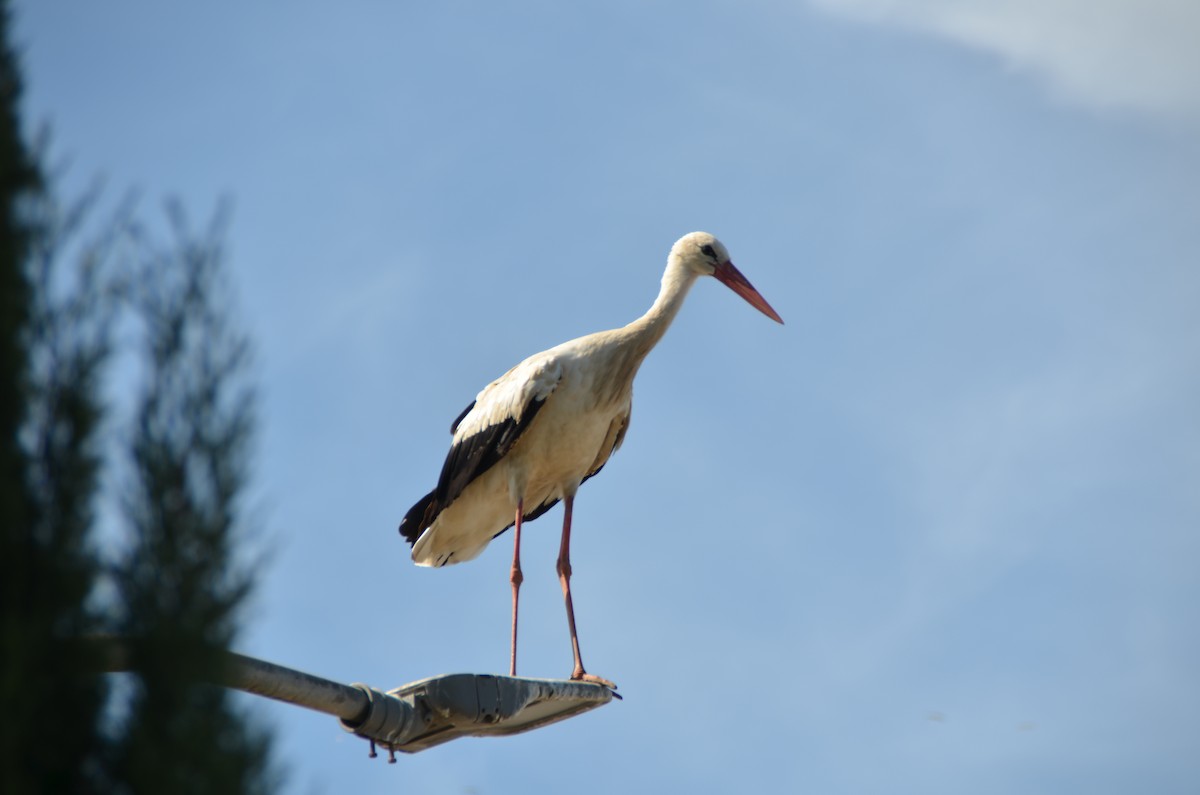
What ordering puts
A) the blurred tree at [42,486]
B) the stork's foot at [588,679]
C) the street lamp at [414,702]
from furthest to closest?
1. the stork's foot at [588,679]
2. the street lamp at [414,702]
3. the blurred tree at [42,486]

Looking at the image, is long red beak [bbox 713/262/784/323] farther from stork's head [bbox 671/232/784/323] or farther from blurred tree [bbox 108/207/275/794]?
blurred tree [bbox 108/207/275/794]

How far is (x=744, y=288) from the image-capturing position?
1314cm

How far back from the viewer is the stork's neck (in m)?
12.2

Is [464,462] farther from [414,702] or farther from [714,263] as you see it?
[414,702]

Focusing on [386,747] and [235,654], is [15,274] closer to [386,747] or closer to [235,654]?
[235,654]

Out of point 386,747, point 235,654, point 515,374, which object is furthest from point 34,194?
point 515,374

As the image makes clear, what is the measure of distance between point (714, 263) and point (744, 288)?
360 millimetres

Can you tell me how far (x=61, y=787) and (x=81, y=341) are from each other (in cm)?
129

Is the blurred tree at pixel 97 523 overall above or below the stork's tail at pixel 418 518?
below

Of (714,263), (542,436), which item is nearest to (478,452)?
(542,436)

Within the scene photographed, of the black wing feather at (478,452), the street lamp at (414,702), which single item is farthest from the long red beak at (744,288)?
the street lamp at (414,702)

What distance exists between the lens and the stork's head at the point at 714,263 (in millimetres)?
12922

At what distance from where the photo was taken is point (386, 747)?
6.85m

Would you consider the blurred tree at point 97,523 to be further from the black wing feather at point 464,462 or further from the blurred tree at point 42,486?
the black wing feather at point 464,462
